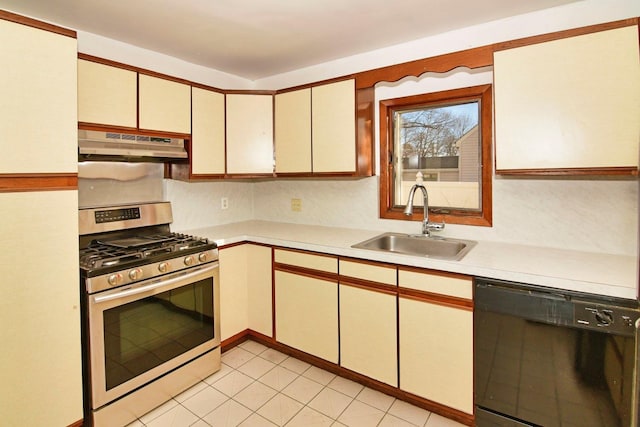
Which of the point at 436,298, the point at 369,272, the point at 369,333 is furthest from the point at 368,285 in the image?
the point at 436,298

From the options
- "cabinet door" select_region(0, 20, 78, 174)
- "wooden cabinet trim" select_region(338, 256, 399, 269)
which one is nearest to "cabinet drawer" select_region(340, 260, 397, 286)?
"wooden cabinet trim" select_region(338, 256, 399, 269)

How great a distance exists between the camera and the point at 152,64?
263 cm

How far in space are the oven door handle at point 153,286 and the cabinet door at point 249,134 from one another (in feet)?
3.03

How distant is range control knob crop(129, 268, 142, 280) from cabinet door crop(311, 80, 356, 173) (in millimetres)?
1418

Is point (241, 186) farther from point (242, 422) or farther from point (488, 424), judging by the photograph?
point (488, 424)

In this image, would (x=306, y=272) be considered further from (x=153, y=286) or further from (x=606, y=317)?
(x=606, y=317)

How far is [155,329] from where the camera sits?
2.01m

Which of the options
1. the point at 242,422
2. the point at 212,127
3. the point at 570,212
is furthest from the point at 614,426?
the point at 212,127

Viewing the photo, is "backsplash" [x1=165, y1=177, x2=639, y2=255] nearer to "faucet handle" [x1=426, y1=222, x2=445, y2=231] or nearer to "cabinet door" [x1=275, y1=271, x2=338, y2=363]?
"faucet handle" [x1=426, y1=222, x2=445, y2=231]

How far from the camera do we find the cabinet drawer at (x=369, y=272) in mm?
2016

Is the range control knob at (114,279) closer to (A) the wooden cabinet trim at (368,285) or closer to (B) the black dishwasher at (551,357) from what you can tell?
(A) the wooden cabinet trim at (368,285)

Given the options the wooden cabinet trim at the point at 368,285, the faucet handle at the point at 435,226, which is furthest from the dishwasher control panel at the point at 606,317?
the faucet handle at the point at 435,226

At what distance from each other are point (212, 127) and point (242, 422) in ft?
6.74

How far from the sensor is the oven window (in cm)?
182
